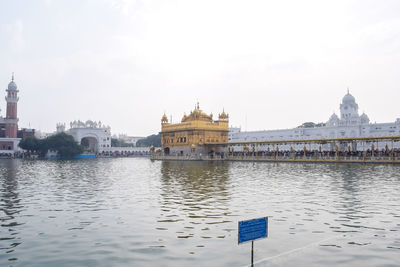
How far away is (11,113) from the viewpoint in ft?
346

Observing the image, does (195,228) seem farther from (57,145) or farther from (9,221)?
(57,145)

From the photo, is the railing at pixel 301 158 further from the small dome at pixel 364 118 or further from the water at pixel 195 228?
the small dome at pixel 364 118

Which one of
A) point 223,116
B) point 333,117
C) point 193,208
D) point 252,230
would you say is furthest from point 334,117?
point 252,230

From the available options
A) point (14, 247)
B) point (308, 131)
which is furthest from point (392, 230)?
point (308, 131)

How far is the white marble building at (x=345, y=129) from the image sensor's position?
9641 centimetres

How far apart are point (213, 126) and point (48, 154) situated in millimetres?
46890

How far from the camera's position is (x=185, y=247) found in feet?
28.9

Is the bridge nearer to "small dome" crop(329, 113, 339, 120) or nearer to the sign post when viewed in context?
the sign post

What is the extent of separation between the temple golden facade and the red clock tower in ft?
178

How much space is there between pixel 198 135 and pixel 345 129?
5278cm

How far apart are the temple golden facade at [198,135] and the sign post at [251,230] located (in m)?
58.5

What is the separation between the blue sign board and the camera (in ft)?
22.7

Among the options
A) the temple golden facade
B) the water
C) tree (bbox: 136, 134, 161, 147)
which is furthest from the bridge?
tree (bbox: 136, 134, 161, 147)

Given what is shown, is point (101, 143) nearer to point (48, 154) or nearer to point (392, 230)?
point (48, 154)
